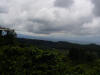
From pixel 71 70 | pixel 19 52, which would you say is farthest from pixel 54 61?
pixel 19 52

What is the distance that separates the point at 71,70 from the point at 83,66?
741mm

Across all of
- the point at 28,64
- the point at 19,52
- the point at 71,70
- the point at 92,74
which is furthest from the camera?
the point at 19,52

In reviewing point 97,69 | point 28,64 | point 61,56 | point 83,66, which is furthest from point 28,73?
point 97,69

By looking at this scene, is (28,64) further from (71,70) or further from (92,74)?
(92,74)

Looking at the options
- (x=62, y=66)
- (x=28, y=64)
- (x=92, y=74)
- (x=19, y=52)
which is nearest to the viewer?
(x=92, y=74)

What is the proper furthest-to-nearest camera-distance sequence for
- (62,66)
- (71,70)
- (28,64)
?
1. (28,64)
2. (62,66)
3. (71,70)

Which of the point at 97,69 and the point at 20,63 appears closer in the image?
the point at 97,69

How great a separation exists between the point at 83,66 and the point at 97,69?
0.88 meters

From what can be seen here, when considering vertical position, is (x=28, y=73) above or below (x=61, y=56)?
below

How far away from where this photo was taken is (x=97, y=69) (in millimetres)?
9523

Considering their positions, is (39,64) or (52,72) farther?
(39,64)

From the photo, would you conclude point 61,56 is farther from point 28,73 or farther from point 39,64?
point 28,73

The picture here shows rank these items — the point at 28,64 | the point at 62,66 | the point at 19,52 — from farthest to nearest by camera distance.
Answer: the point at 19,52, the point at 28,64, the point at 62,66

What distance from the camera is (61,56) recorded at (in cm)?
1170
